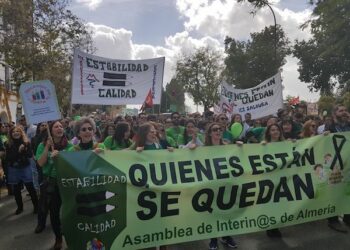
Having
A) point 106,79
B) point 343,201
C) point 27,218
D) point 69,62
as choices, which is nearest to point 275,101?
point 106,79

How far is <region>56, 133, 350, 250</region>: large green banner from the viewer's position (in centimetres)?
503

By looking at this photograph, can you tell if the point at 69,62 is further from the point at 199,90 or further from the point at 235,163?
the point at 199,90

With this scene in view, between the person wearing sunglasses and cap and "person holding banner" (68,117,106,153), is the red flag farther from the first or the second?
"person holding banner" (68,117,106,153)

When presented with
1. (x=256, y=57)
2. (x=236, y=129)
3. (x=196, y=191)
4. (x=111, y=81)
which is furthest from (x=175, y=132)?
(x=256, y=57)

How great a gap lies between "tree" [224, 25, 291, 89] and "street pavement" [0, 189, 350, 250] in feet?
119

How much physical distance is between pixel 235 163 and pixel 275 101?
6421 mm

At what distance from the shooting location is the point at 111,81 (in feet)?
34.7

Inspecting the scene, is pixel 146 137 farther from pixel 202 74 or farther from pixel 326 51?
pixel 202 74

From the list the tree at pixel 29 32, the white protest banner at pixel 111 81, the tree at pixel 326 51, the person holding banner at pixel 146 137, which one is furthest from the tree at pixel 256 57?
the person holding banner at pixel 146 137

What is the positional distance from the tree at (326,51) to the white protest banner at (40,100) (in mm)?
16723

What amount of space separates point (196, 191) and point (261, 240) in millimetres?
1451

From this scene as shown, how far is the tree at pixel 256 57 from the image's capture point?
43438mm

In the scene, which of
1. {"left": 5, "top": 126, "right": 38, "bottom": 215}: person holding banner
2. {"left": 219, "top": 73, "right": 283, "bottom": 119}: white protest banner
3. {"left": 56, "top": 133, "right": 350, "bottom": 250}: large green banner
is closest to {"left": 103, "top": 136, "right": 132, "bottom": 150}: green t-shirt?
{"left": 56, "top": 133, "right": 350, "bottom": 250}: large green banner

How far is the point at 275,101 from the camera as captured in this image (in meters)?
11.8
